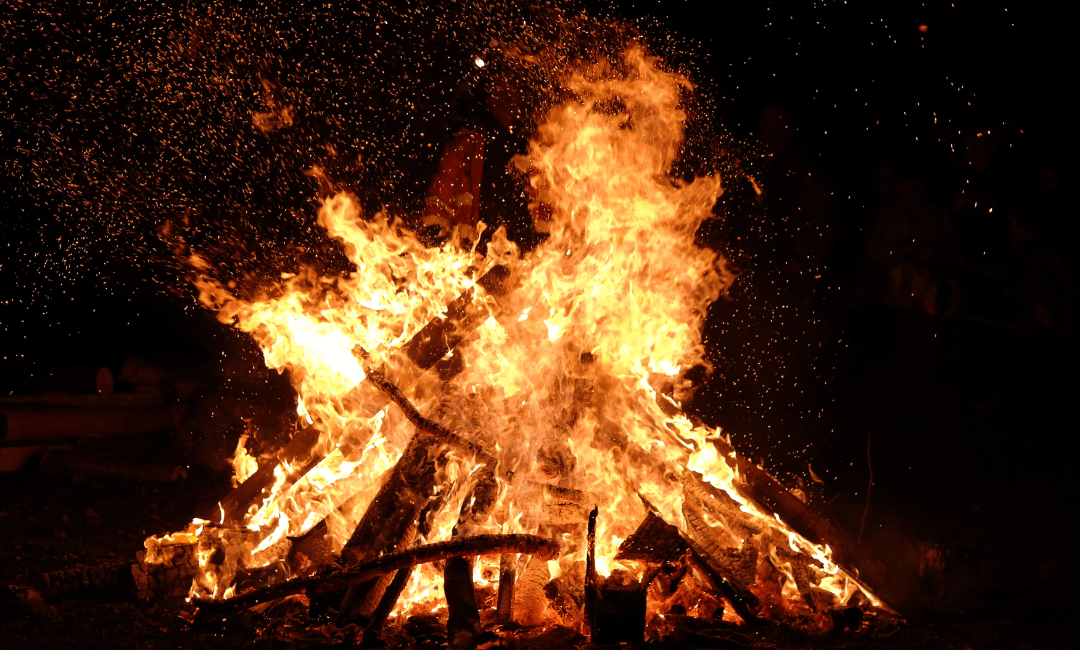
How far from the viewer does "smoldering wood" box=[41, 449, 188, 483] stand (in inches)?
248

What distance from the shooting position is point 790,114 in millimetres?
7402

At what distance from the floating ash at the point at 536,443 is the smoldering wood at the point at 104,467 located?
6.90 ft

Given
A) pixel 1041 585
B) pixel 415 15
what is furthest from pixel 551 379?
pixel 415 15

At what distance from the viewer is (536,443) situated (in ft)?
14.9

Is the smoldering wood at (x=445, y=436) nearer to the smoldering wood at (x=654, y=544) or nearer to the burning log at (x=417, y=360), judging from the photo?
the burning log at (x=417, y=360)

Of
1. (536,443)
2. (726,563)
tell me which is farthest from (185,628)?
(726,563)

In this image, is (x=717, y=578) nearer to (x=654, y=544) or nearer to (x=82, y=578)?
(x=654, y=544)

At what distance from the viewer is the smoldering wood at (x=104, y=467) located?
6.31 m

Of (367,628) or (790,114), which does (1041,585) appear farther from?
(790,114)

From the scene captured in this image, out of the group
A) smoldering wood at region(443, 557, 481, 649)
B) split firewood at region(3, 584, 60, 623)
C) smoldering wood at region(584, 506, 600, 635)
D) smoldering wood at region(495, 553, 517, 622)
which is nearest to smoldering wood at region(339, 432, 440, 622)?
smoldering wood at region(443, 557, 481, 649)

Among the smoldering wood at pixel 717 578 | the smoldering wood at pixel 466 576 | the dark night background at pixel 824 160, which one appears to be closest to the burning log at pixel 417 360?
the smoldering wood at pixel 466 576

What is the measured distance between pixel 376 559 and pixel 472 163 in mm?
4372

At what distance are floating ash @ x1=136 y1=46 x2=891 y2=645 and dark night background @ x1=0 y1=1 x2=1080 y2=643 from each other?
193 centimetres

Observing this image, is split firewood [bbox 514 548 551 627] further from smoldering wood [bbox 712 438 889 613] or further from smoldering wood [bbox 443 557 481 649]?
smoldering wood [bbox 712 438 889 613]
